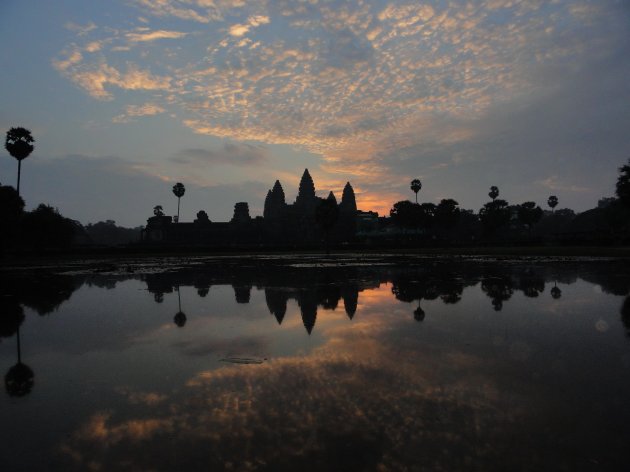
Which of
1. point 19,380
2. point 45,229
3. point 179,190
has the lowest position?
point 19,380

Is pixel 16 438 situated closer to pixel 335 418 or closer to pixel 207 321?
pixel 335 418

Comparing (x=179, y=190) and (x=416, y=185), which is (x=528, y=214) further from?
(x=179, y=190)

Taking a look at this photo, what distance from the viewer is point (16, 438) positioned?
5188mm

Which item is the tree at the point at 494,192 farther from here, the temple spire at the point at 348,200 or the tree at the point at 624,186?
the tree at the point at 624,186

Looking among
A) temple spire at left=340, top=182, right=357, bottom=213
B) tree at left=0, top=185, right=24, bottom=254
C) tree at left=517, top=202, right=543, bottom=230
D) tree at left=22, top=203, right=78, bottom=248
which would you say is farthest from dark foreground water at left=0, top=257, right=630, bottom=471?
temple spire at left=340, top=182, right=357, bottom=213

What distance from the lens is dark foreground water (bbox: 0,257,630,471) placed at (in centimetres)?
469

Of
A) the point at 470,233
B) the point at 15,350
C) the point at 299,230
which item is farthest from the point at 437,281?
the point at 470,233

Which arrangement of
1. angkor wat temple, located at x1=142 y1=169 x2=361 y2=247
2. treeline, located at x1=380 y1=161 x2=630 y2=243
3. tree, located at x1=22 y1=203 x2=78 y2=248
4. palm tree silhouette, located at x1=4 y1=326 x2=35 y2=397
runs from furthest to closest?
angkor wat temple, located at x1=142 y1=169 x2=361 y2=247
treeline, located at x1=380 y1=161 x2=630 y2=243
tree, located at x1=22 y1=203 x2=78 y2=248
palm tree silhouette, located at x1=4 y1=326 x2=35 y2=397

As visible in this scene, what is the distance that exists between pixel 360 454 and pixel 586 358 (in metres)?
5.70

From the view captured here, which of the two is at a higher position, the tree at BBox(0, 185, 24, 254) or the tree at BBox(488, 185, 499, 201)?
the tree at BBox(488, 185, 499, 201)

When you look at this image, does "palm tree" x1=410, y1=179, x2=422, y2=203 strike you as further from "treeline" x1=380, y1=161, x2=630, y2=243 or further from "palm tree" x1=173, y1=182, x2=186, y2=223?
"palm tree" x1=173, y1=182, x2=186, y2=223

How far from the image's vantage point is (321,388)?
6.70 m

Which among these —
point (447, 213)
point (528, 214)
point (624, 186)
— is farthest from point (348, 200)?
point (624, 186)

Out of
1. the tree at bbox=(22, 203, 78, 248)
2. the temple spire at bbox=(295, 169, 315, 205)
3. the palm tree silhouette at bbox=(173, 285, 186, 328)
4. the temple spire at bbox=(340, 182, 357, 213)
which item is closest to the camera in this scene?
the palm tree silhouette at bbox=(173, 285, 186, 328)
